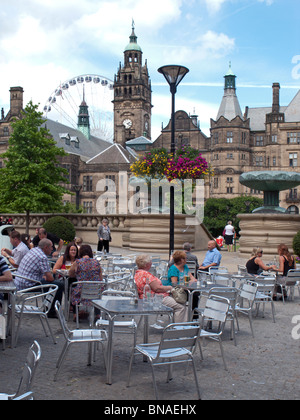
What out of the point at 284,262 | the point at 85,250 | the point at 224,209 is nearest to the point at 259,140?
the point at 224,209

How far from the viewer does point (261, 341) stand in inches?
343

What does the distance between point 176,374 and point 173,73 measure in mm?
10800

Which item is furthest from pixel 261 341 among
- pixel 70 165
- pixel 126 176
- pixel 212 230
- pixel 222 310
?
pixel 70 165

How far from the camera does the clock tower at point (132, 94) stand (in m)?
112

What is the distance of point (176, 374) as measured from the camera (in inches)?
265

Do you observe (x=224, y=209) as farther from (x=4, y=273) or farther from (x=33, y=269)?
(x=4, y=273)

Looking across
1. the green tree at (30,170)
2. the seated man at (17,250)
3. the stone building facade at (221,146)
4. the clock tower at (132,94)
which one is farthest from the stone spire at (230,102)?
the seated man at (17,250)

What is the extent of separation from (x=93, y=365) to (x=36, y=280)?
2.56 m

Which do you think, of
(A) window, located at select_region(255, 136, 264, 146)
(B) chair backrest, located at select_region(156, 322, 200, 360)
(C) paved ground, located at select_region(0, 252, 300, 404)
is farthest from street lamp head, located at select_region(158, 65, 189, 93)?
(A) window, located at select_region(255, 136, 264, 146)

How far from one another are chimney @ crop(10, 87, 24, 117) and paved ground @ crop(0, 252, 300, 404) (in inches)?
3114

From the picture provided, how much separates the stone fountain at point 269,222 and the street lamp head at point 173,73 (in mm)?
7109

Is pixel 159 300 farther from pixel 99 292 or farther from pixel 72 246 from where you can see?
pixel 72 246

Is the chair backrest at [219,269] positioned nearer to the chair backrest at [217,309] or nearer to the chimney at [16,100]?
the chair backrest at [217,309]

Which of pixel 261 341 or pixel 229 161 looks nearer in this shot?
pixel 261 341
